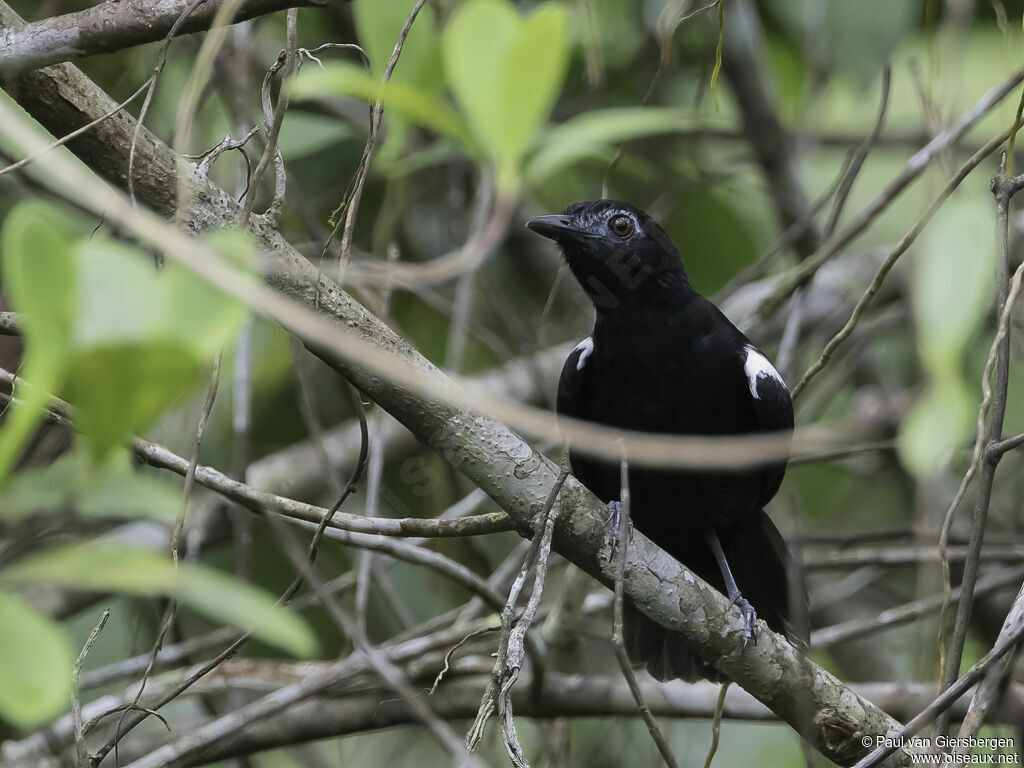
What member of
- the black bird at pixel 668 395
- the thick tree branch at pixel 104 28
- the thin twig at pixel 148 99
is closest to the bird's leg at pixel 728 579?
the black bird at pixel 668 395

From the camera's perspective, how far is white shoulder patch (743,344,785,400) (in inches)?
151

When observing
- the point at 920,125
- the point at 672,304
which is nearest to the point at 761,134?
the point at 920,125

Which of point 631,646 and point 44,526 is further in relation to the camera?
point 631,646

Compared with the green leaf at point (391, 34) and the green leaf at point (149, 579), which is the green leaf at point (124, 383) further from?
the green leaf at point (391, 34)

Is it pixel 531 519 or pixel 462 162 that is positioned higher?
pixel 462 162

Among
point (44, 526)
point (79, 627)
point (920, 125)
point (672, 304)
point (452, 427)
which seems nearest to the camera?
point (44, 526)

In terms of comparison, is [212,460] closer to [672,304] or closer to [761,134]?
[672,304]

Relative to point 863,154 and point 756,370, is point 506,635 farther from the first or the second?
point 863,154

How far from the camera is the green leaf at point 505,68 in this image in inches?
40.8

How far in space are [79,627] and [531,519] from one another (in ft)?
10.1

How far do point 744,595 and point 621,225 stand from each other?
1.48 metres

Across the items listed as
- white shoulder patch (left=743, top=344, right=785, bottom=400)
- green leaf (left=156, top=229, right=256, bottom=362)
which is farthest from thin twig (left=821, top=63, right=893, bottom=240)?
green leaf (left=156, top=229, right=256, bottom=362)

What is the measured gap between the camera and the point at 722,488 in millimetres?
3881

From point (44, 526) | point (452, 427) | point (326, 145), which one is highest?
point (326, 145)
